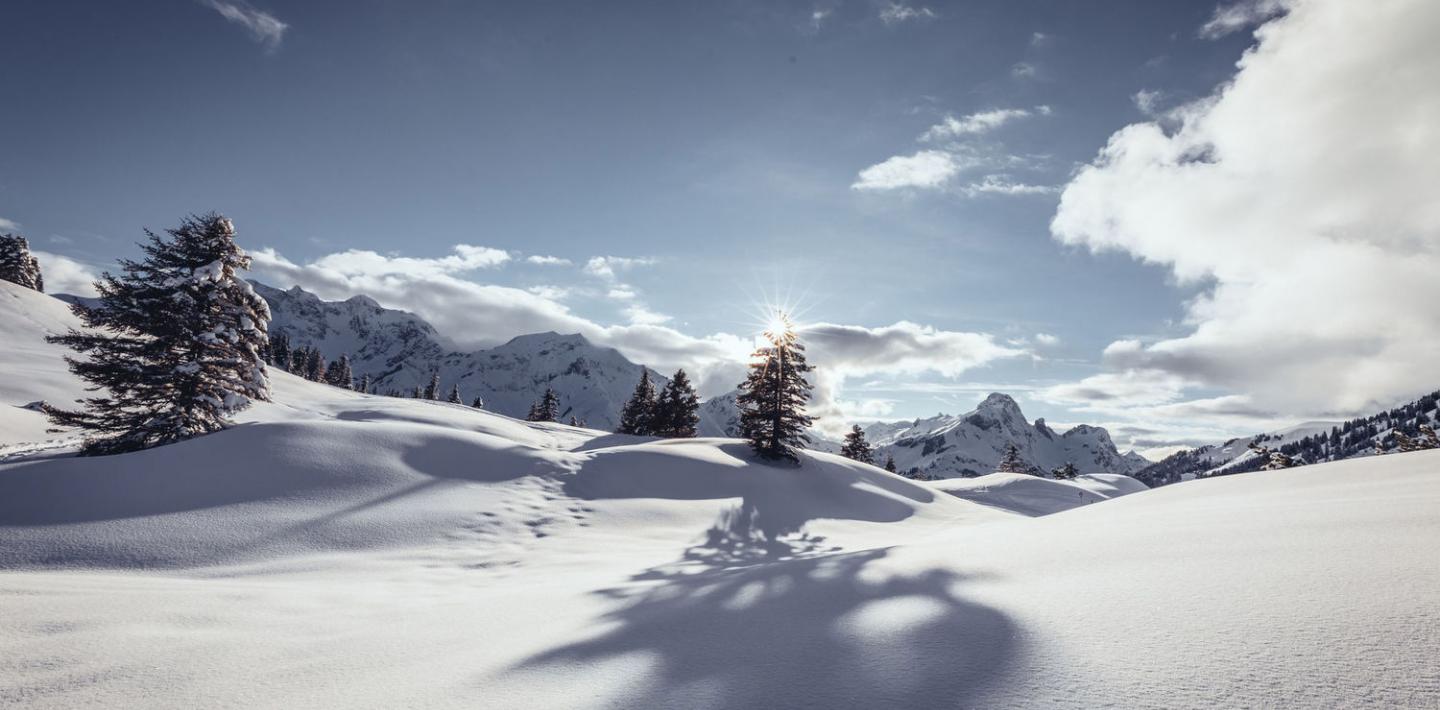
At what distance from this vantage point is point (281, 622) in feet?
17.9

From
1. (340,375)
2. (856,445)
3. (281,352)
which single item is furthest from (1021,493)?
(281,352)

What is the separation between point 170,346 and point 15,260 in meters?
64.3

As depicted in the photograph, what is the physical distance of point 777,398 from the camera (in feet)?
89.3

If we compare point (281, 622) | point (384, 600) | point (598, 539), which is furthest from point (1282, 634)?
point (598, 539)

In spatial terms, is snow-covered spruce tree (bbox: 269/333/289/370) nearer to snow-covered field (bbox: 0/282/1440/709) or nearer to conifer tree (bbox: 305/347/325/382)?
conifer tree (bbox: 305/347/325/382)

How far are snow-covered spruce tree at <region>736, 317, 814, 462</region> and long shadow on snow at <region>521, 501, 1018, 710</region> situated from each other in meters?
20.4

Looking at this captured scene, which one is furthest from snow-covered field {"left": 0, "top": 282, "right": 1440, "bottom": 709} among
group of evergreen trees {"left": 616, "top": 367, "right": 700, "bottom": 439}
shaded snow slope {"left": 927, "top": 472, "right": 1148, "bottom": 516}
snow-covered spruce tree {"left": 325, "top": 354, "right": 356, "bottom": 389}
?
snow-covered spruce tree {"left": 325, "top": 354, "right": 356, "bottom": 389}

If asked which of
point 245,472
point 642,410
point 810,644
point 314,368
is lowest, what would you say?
point 245,472

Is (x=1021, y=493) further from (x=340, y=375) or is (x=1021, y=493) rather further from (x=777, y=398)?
(x=340, y=375)

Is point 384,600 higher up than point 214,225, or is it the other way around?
point 214,225

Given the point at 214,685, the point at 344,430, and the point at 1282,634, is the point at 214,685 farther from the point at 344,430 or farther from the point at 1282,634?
the point at 344,430

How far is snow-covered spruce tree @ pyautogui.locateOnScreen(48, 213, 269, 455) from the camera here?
15.7 m

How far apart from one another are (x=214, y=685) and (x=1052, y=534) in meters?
8.27

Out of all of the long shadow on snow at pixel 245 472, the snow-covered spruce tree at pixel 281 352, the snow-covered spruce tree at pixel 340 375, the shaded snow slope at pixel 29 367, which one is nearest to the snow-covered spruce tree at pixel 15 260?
the shaded snow slope at pixel 29 367
